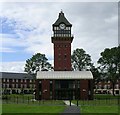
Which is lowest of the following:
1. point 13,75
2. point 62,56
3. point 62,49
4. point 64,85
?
point 64,85

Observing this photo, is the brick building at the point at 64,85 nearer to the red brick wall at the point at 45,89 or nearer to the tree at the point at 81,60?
the red brick wall at the point at 45,89

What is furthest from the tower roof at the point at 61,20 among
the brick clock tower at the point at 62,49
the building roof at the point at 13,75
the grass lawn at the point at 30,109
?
the building roof at the point at 13,75

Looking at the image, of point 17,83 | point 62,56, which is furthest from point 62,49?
point 17,83

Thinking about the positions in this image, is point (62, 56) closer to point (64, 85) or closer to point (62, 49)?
point (62, 49)

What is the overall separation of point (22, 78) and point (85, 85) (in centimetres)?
7029

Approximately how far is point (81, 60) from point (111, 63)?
1335cm

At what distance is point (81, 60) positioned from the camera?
3971 inches

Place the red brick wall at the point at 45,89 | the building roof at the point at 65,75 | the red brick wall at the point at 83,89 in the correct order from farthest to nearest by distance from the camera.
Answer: the building roof at the point at 65,75, the red brick wall at the point at 45,89, the red brick wall at the point at 83,89

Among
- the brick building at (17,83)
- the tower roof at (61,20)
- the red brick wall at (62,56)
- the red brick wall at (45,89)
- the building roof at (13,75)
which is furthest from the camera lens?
the building roof at (13,75)

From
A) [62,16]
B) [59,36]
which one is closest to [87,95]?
Answer: [59,36]

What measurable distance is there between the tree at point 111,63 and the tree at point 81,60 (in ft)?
30.0

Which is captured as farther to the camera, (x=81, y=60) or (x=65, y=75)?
(x=81, y=60)

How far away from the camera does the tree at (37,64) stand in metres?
106

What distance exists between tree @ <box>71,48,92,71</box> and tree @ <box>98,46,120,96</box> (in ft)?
30.0
